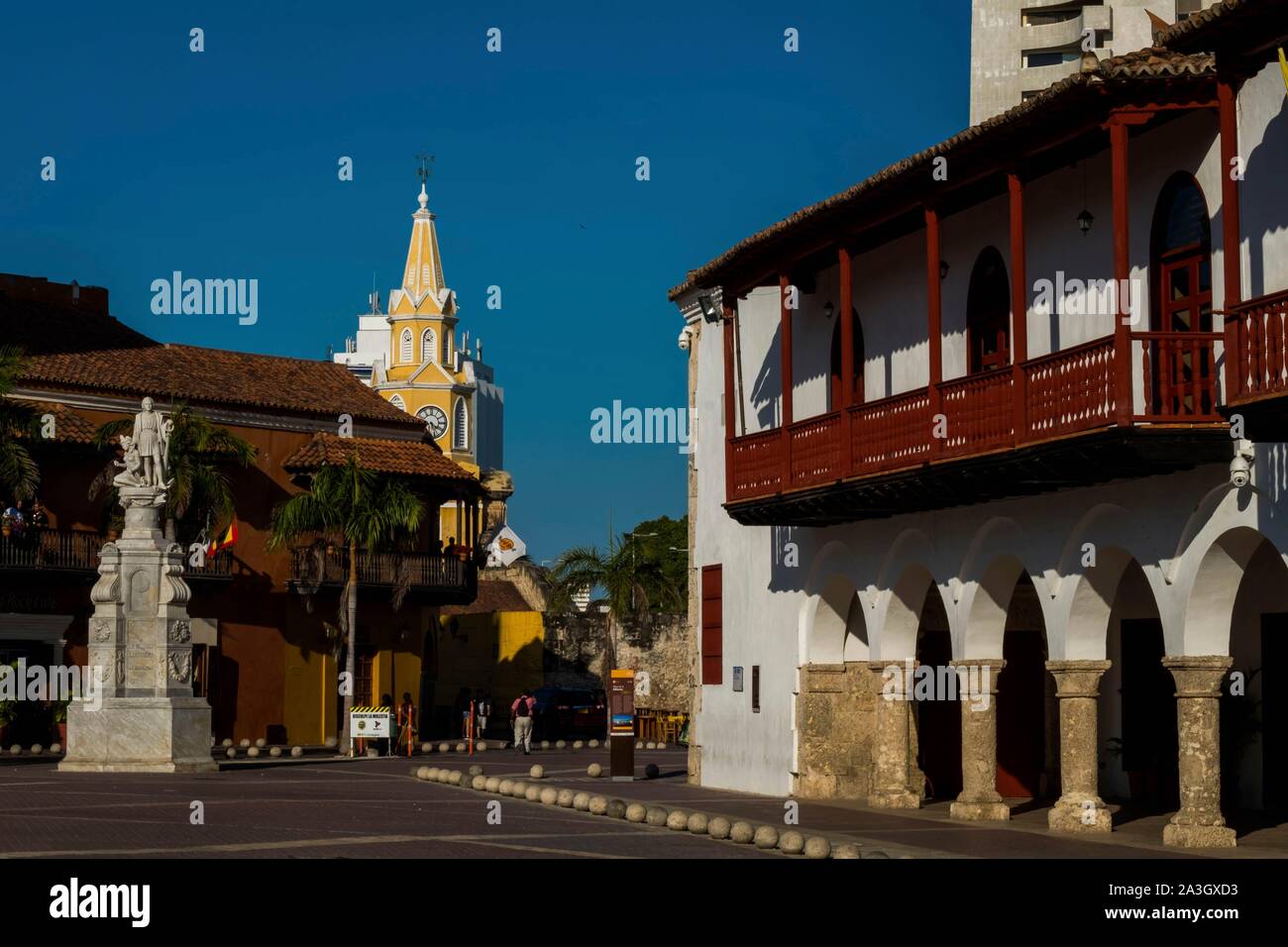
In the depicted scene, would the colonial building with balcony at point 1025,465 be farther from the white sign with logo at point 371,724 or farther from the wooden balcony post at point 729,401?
the white sign with logo at point 371,724

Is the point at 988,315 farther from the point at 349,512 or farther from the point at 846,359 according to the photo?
the point at 349,512

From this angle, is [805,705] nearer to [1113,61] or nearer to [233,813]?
[233,813]

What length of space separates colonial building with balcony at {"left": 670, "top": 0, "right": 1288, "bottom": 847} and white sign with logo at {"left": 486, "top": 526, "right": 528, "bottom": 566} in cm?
5787

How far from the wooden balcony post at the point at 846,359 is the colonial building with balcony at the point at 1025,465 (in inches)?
2.0

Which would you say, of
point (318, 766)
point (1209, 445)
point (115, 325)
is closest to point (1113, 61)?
point (1209, 445)

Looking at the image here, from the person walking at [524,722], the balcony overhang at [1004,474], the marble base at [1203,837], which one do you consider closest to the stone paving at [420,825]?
the marble base at [1203,837]

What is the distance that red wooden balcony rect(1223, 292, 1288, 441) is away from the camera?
17188 mm

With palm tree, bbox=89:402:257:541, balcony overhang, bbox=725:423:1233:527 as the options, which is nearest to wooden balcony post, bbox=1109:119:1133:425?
balcony overhang, bbox=725:423:1233:527

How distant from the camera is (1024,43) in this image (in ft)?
249

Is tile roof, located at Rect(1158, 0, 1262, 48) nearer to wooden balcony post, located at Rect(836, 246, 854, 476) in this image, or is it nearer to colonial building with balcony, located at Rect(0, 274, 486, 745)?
wooden balcony post, located at Rect(836, 246, 854, 476)

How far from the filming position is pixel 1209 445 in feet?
61.1

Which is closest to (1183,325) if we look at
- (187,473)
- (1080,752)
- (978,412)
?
(978,412)

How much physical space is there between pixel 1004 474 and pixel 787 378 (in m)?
6.20
